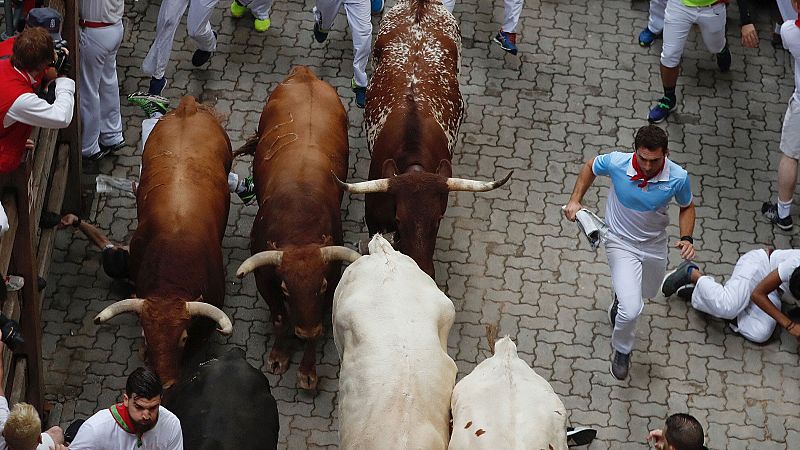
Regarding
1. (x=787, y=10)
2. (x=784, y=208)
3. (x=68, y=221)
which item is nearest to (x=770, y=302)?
(x=784, y=208)

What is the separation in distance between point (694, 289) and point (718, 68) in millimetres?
3669

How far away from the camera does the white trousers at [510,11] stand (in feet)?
44.3

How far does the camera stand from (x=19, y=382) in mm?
9273

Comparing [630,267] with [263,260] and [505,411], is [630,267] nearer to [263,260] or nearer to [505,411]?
[505,411]

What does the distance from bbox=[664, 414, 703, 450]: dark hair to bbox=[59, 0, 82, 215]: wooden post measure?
5.93 meters

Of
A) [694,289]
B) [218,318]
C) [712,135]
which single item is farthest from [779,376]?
[218,318]

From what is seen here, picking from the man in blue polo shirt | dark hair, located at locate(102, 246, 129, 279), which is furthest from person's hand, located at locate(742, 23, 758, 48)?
dark hair, located at locate(102, 246, 129, 279)

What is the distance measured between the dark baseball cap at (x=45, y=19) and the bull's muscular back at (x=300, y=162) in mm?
2060

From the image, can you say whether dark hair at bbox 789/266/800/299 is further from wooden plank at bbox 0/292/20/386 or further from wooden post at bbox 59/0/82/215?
wooden post at bbox 59/0/82/215

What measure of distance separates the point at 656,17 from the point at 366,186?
5.22 metres

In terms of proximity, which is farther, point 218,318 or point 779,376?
point 779,376

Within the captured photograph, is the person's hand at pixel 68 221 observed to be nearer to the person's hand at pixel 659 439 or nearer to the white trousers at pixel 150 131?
the white trousers at pixel 150 131

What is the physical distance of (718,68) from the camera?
13.8 m

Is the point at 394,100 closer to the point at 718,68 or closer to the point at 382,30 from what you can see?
the point at 382,30
